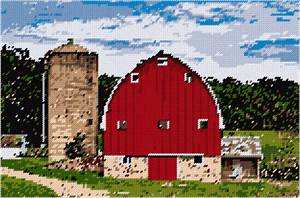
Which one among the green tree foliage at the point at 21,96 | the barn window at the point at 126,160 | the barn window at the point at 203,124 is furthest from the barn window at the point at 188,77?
the green tree foliage at the point at 21,96

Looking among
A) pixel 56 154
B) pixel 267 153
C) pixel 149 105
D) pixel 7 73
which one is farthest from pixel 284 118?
pixel 7 73

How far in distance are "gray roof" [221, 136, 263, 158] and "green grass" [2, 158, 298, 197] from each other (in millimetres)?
734

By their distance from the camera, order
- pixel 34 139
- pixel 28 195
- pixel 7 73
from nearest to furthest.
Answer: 1. pixel 28 195
2. pixel 34 139
3. pixel 7 73

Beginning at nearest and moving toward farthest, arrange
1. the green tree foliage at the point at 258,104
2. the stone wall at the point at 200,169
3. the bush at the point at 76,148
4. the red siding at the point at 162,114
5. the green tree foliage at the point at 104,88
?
the green tree foliage at the point at 258,104
the bush at the point at 76,148
the stone wall at the point at 200,169
the green tree foliage at the point at 104,88
the red siding at the point at 162,114

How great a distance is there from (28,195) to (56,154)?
159 centimetres

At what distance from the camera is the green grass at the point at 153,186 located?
22844mm

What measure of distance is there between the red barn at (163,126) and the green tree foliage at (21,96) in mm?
1525

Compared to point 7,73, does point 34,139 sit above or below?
below

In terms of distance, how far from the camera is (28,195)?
74.6ft

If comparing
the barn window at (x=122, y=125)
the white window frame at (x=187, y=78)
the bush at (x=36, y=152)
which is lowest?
the bush at (x=36, y=152)

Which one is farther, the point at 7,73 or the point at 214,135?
the point at 7,73

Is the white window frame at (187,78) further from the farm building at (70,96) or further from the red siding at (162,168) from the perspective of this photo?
the farm building at (70,96)

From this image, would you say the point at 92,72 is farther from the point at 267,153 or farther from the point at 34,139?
the point at 267,153

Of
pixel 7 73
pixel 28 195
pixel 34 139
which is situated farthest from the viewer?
pixel 7 73
